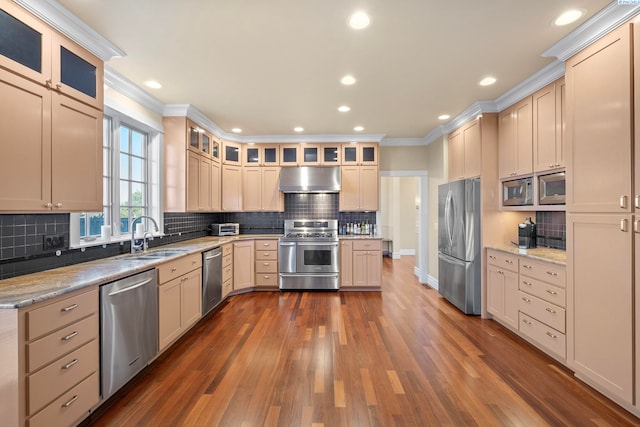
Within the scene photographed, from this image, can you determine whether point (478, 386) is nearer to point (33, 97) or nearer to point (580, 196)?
point (580, 196)

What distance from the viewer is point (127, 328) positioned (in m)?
2.17

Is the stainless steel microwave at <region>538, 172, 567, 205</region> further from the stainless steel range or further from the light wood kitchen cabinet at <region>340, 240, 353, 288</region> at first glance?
the stainless steel range

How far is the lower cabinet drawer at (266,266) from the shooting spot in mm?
5004

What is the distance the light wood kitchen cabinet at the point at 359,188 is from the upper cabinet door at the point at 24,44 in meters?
4.01

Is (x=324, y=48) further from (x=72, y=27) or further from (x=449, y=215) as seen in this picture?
(x=449, y=215)

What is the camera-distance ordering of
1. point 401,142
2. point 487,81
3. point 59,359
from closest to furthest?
point 59,359
point 487,81
point 401,142

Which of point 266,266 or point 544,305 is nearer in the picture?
point 544,305

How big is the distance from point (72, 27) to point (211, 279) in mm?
2810

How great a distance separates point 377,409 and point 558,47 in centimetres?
317

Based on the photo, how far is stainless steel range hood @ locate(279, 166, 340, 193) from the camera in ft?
16.7

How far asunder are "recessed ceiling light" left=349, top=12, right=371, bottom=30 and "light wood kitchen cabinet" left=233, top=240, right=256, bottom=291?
3629 millimetres

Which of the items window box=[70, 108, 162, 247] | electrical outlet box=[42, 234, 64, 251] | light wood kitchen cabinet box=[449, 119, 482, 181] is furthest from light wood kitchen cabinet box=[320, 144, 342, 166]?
electrical outlet box=[42, 234, 64, 251]

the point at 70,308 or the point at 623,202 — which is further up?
the point at 623,202

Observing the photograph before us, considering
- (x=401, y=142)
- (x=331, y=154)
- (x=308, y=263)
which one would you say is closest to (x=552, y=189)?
(x=401, y=142)
